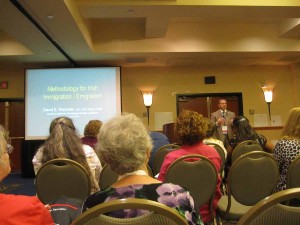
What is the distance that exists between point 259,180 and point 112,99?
4737mm

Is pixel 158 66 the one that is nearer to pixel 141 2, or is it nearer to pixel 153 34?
pixel 153 34

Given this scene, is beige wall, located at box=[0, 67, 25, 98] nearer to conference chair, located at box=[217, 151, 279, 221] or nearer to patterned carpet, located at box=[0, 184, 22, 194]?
→ patterned carpet, located at box=[0, 184, 22, 194]

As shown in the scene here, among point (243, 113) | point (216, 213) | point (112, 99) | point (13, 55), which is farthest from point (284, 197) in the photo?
point (243, 113)

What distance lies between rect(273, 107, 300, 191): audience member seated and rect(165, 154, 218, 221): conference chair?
63 cm

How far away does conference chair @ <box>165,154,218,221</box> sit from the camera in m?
1.94

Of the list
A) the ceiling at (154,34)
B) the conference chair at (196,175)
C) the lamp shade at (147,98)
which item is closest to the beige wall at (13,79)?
the ceiling at (154,34)

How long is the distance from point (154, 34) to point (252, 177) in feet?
13.9

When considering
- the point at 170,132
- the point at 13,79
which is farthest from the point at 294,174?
the point at 13,79

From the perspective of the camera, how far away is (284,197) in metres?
0.82

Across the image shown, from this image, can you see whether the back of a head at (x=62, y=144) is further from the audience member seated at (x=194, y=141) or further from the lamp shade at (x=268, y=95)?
the lamp shade at (x=268, y=95)

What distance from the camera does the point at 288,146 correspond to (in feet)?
7.21

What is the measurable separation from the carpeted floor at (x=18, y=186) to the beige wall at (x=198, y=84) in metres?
2.08

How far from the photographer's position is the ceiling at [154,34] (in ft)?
14.2

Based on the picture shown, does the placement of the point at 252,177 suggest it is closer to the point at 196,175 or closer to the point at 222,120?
the point at 196,175
